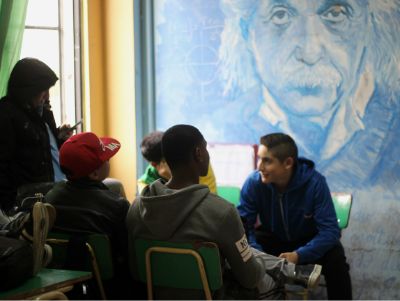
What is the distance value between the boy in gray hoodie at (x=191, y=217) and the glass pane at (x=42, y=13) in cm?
219

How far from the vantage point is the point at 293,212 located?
321 cm

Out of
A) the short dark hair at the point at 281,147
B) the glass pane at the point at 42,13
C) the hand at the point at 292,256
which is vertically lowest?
the hand at the point at 292,256

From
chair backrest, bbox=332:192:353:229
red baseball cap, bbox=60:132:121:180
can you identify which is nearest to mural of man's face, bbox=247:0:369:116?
chair backrest, bbox=332:192:353:229

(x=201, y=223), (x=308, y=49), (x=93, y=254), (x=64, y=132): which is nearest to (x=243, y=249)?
(x=201, y=223)

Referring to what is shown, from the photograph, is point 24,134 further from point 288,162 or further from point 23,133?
point 288,162

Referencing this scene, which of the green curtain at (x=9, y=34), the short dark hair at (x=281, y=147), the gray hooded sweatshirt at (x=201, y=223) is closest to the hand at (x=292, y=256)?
the short dark hair at (x=281, y=147)

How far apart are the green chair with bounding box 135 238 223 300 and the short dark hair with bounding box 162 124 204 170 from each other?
1.07ft

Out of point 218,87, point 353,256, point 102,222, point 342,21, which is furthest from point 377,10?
point 102,222

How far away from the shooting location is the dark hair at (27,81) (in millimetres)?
2906

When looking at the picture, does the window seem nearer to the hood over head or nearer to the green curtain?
the green curtain

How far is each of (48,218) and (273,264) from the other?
3.12 feet

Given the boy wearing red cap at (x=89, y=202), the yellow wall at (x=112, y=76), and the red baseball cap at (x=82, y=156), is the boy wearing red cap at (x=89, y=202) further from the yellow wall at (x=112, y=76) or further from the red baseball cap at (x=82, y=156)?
the yellow wall at (x=112, y=76)

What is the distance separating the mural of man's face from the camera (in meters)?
3.66

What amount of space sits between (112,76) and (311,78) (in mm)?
1479
